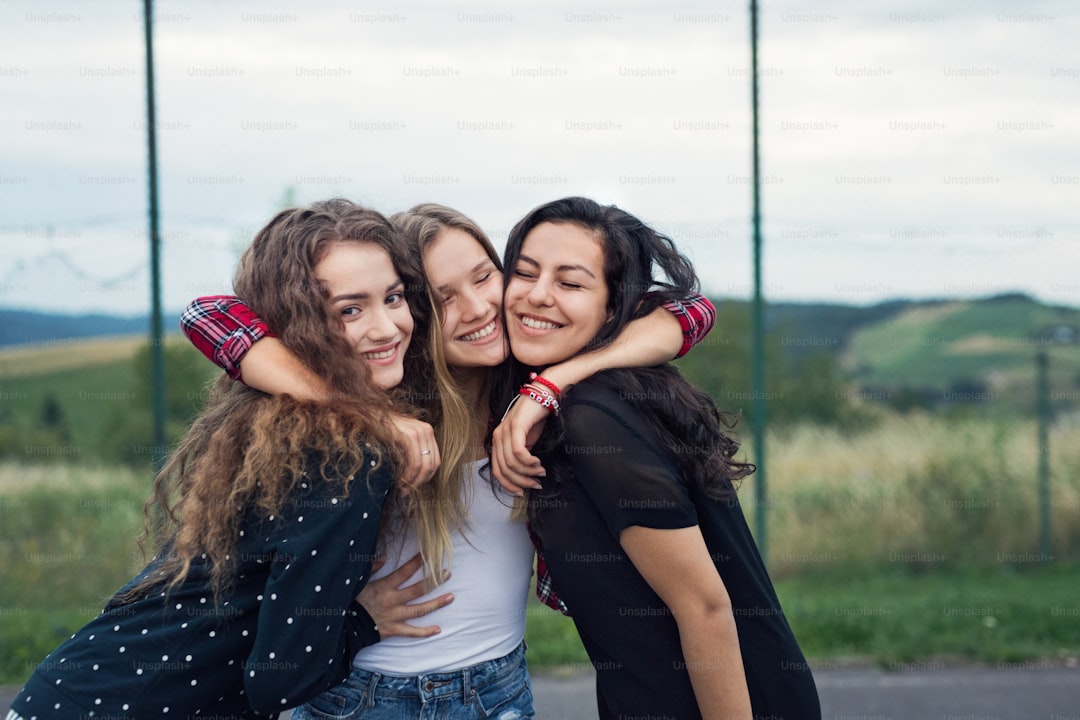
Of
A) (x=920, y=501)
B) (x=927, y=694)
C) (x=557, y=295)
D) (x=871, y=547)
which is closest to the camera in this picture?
(x=557, y=295)

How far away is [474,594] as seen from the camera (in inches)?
80.9

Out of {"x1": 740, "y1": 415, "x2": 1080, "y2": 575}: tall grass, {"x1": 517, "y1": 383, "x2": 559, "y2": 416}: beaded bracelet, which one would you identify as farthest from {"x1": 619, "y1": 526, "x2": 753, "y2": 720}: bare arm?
{"x1": 740, "y1": 415, "x2": 1080, "y2": 575}: tall grass

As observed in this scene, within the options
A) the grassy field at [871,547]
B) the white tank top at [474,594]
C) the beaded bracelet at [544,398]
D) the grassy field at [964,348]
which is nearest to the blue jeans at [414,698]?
the white tank top at [474,594]

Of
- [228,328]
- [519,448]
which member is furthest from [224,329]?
[519,448]

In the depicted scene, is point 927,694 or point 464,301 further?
point 927,694

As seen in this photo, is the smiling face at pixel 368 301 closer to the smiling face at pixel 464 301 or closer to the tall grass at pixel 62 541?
the smiling face at pixel 464 301

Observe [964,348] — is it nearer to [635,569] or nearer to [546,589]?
[546,589]

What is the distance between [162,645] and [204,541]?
21 centimetres

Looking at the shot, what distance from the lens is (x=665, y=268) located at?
229 cm

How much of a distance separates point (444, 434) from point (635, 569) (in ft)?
1.67

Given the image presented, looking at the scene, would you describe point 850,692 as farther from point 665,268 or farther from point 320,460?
point 320,460

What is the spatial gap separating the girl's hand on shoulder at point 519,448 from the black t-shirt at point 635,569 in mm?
54

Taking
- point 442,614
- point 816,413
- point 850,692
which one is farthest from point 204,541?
point 816,413

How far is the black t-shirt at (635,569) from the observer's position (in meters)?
1.85
